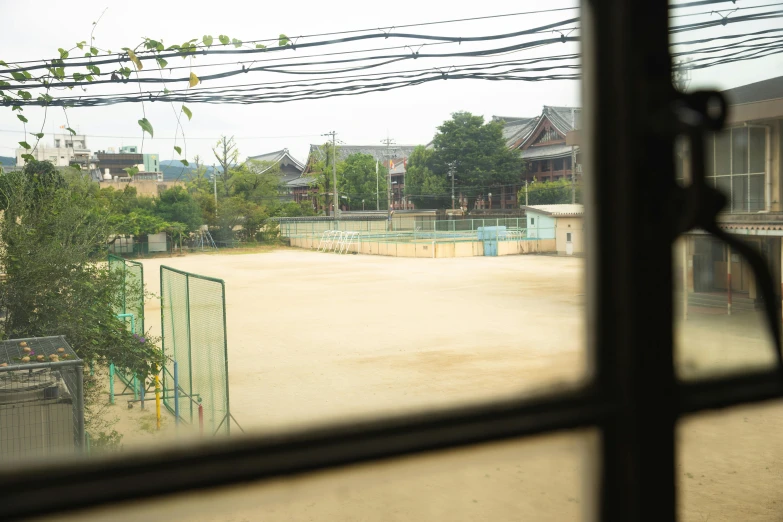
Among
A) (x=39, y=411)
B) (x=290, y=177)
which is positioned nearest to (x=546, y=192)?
(x=39, y=411)

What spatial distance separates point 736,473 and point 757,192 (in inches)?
177

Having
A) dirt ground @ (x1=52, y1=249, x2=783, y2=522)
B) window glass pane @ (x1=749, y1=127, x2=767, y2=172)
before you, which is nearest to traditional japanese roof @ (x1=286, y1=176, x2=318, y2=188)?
dirt ground @ (x1=52, y1=249, x2=783, y2=522)

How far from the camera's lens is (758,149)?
81cm

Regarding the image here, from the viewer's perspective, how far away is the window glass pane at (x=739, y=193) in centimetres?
74

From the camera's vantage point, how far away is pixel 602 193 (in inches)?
18.5

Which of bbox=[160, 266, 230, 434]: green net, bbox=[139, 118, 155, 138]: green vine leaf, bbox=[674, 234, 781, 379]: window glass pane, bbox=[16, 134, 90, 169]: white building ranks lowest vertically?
bbox=[160, 266, 230, 434]: green net

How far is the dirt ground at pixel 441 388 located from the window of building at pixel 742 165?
0.14 meters

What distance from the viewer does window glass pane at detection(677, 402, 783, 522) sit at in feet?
13.3

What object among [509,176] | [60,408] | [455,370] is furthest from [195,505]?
[509,176]

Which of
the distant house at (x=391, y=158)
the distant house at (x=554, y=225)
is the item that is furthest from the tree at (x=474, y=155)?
the distant house at (x=391, y=158)

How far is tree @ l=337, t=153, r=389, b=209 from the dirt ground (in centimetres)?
2028

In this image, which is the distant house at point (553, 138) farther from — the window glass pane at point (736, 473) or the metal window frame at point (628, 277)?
the window glass pane at point (736, 473)

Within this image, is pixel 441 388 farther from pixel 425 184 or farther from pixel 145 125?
pixel 425 184

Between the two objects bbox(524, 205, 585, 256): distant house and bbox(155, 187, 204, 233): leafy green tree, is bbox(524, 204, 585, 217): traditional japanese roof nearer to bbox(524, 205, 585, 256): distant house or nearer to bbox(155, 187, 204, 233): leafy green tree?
bbox(524, 205, 585, 256): distant house
